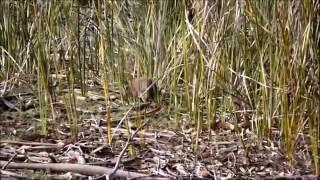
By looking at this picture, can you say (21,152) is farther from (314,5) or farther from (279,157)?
(314,5)

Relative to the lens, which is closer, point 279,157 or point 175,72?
point 279,157

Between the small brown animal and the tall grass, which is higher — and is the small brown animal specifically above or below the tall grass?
below

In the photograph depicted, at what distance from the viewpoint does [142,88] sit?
9.61 feet

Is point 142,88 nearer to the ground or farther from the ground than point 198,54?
nearer to the ground

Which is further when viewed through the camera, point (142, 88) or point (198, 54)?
point (142, 88)

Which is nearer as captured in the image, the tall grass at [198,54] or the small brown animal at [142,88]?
the tall grass at [198,54]

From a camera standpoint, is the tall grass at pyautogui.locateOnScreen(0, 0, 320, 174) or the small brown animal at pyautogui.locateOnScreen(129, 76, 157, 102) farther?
the small brown animal at pyautogui.locateOnScreen(129, 76, 157, 102)

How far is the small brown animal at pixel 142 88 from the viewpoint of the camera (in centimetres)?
291

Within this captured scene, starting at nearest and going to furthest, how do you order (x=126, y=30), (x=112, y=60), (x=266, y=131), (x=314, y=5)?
(x=314, y=5) < (x=266, y=131) < (x=112, y=60) < (x=126, y=30)

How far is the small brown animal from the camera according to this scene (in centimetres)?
291

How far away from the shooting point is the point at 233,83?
2684mm

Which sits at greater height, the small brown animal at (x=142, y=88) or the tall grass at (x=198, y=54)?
the tall grass at (x=198, y=54)

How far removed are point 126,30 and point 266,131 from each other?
3.30 ft

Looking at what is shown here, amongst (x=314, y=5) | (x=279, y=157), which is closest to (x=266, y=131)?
(x=279, y=157)
